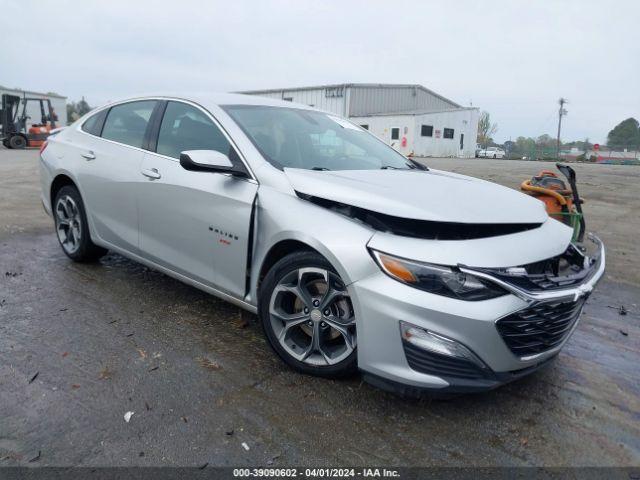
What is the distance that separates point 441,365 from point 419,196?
35.9 inches

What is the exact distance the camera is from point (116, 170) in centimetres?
413

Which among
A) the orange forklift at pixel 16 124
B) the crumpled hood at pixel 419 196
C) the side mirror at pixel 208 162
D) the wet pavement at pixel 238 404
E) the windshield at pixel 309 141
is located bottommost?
the wet pavement at pixel 238 404

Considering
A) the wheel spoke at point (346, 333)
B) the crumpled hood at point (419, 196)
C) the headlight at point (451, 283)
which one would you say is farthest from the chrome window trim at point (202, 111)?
the headlight at point (451, 283)

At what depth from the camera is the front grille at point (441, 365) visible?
7.75ft

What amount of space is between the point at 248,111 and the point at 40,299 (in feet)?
7.26

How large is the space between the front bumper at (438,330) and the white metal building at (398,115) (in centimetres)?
3151

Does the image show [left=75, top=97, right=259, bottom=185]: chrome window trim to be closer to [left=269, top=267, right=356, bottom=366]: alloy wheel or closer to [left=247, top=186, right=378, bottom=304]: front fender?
[left=247, top=186, right=378, bottom=304]: front fender

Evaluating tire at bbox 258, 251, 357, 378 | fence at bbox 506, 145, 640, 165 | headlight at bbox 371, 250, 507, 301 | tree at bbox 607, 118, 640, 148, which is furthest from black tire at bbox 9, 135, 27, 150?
tree at bbox 607, 118, 640, 148

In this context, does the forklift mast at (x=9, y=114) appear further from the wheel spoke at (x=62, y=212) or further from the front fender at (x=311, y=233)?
the front fender at (x=311, y=233)

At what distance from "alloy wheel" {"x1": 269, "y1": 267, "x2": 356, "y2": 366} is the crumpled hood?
44 centimetres

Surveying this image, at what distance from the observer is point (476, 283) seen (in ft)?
7.74

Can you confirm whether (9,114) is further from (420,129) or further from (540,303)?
(540,303)

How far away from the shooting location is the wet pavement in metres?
2.33

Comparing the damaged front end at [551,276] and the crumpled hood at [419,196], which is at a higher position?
the crumpled hood at [419,196]
